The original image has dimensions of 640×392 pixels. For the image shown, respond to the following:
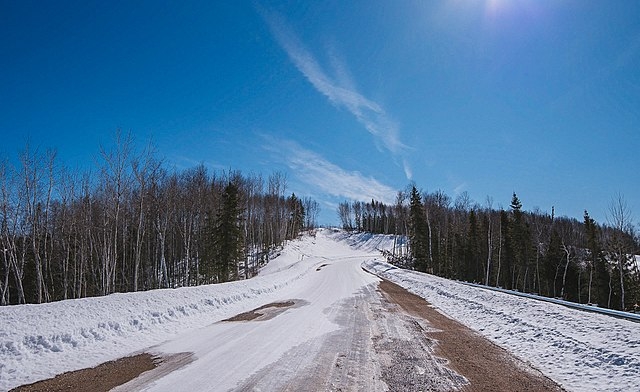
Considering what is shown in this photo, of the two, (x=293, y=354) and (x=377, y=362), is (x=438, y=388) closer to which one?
(x=377, y=362)

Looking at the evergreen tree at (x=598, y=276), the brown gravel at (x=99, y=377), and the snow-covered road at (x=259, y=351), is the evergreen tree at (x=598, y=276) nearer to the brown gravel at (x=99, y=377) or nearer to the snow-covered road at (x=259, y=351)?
the snow-covered road at (x=259, y=351)

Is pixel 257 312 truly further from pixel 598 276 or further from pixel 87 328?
pixel 598 276

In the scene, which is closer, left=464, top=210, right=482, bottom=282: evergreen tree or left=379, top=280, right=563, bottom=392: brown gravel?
left=379, top=280, right=563, bottom=392: brown gravel

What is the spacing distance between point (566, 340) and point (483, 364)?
102 inches

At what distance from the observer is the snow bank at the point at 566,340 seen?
5599 millimetres

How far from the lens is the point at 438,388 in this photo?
508 cm

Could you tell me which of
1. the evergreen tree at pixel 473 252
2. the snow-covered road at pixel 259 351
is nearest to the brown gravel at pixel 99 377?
the snow-covered road at pixel 259 351

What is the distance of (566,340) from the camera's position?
7.47 metres

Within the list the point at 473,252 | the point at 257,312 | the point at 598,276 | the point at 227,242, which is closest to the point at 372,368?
the point at 257,312

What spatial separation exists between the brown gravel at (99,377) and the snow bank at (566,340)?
7.25 metres

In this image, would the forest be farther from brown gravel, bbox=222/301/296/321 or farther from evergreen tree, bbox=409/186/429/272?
brown gravel, bbox=222/301/296/321

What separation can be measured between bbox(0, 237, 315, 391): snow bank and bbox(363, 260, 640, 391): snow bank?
8417 mm

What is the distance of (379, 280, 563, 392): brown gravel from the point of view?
5.38 meters

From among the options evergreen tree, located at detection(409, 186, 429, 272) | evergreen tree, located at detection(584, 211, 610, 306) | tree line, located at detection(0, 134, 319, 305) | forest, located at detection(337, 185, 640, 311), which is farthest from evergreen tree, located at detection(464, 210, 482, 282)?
tree line, located at detection(0, 134, 319, 305)
